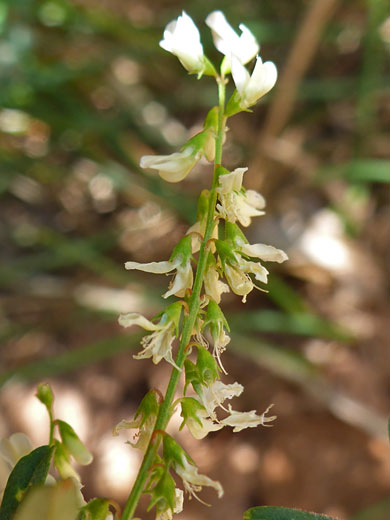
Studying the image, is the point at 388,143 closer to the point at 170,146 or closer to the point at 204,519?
the point at 170,146

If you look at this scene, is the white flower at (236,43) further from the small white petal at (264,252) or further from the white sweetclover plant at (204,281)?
the small white petal at (264,252)

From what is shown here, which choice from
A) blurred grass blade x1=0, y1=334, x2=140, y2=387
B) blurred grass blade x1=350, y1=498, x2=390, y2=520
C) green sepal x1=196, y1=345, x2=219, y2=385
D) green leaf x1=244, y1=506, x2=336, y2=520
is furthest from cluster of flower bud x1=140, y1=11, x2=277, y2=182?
blurred grass blade x1=0, y1=334, x2=140, y2=387

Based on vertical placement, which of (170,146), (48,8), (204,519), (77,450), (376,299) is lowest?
(77,450)

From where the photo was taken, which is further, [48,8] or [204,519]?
[48,8]

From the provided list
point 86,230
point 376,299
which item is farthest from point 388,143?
point 86,230

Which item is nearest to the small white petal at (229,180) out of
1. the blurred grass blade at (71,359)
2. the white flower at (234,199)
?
the white flower at (234,199)

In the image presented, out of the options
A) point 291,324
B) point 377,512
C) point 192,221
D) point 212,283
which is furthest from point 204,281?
point 192,221

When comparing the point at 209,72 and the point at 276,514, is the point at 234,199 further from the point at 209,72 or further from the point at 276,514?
the point at 276,514
